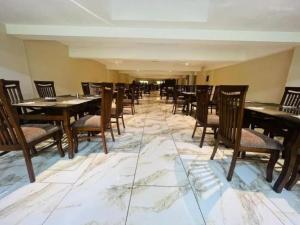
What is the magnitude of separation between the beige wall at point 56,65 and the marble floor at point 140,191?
3109 mm

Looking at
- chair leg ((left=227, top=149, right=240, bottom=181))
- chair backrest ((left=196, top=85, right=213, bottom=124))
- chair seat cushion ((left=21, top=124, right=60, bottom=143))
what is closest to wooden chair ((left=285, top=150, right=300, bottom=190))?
chair leg ((left=227, top=149, right=240, bottom=181))

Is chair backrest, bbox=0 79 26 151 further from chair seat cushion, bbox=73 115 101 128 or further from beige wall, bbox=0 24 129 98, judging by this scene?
beige wall, bbox=0 24 129 98

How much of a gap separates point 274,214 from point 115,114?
2417mm

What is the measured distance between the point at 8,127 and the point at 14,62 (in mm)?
2665

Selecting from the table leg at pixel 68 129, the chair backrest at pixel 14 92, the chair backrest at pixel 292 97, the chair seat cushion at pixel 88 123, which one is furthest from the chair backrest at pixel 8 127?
the chair backrest at pixel 292 97

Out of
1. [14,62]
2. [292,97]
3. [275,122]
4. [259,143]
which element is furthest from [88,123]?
[292,97]

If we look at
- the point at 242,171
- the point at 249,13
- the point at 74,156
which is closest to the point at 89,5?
the point at 74,156

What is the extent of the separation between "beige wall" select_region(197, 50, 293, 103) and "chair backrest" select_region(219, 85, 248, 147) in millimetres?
3414

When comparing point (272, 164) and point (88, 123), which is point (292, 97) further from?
point (88, 123)

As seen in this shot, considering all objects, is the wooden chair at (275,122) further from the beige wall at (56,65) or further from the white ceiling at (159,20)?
the beige wall at (56,65)

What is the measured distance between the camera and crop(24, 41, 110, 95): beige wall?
14.0 feet

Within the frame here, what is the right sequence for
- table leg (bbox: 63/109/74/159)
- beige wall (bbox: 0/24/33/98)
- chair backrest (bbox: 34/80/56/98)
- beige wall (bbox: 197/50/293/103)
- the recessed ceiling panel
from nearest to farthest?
table leg (bbox: 63/109/74/159)
the recessed ceiling panel
beige wall (bbox: 0/24/33/98)
chair backrest (bbox: 34/80/56/98)
beige wall (bbox: 197/50/293/103)

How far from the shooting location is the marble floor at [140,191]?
118 centimetres

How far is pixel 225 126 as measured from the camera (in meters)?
1.75
